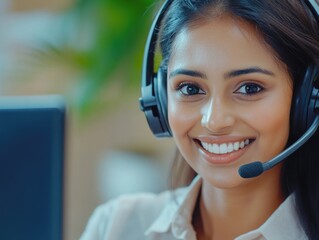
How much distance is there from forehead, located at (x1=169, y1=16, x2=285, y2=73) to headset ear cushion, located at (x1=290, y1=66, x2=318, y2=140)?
5 cm

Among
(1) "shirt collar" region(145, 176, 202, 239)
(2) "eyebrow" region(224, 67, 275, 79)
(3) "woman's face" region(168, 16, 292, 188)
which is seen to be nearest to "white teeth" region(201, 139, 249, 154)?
(3) "woman's face" region(168, 16, 292, 188)

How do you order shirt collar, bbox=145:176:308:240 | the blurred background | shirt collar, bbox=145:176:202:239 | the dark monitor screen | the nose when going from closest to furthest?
the dark monitor screen < the nose < shirt collar, bbox=145:176:308:240 < shirt collar, bbox=145:176:202:239 < the blurred background

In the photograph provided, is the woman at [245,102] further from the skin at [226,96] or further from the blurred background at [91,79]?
the blurred background at [91,79]

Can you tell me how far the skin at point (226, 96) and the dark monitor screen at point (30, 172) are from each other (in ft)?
1.13

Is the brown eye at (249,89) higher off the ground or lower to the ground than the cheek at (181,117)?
higher

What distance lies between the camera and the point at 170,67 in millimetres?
1089

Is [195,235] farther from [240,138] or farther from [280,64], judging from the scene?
[280,64]

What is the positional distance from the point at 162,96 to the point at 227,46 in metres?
0.18

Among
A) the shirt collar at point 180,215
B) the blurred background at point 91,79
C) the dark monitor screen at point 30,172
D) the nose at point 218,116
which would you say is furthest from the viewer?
the blurred background at point 91,79

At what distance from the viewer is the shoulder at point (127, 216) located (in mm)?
1273

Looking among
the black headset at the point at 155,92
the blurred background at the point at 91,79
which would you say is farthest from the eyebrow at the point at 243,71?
the blurred background at the point at 91,79

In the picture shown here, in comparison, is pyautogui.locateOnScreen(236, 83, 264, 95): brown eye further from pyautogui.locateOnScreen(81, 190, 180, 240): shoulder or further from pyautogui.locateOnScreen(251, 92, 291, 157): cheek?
pyautogui.locateOnScreen(81, 190, 180, 240): shoulder

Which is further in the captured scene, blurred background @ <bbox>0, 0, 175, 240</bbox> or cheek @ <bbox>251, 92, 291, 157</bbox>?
blurred background @ <bbox>0, 0, 175, 240</bbox>

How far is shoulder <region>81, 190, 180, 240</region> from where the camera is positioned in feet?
4.18
